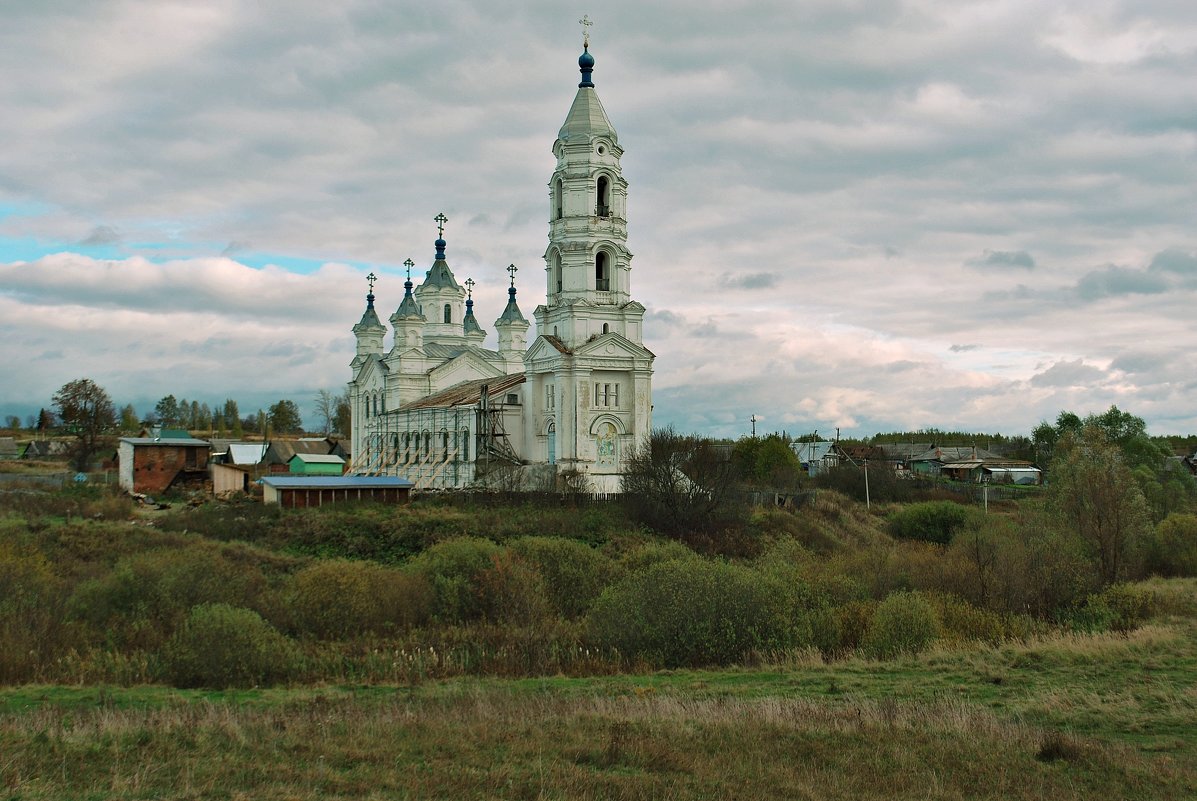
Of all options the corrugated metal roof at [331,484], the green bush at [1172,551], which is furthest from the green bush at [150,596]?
the green bush at [1172,551]

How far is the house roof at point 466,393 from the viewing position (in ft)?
151

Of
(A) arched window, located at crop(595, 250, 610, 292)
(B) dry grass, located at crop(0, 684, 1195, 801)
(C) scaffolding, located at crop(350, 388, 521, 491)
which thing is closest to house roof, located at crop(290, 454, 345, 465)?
(C) scaffolding, located at crop(350, 388, 521, 491)

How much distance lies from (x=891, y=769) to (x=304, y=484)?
103ft

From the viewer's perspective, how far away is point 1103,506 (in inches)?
1260

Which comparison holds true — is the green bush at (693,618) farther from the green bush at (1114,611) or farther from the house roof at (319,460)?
the house roof at (319,460)

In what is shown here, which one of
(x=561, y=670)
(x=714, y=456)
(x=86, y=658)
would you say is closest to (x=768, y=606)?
(x=561, y=670)

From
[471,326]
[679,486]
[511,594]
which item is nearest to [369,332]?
[471,326]

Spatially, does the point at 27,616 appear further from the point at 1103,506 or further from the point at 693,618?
the point at 1103,506

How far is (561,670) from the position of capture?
19016 millimetres

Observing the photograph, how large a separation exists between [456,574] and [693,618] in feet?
22.9

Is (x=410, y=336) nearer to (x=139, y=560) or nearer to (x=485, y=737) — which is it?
(x=139, y=560)

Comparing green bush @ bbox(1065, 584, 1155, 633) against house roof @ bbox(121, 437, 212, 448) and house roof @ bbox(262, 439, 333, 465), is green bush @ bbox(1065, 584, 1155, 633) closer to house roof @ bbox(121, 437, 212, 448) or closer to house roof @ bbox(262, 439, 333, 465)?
house roof @ bbox(121, 437, 212, 448)

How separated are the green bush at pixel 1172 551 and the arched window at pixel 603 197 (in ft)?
76.9

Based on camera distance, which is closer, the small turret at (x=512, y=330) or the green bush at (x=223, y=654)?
the green bush at (x=223, y=654)
